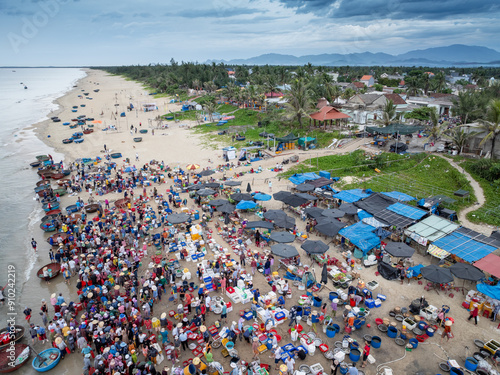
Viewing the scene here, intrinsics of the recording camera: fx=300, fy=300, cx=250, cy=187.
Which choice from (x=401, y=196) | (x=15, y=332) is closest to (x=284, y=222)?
(x=401, y=196)

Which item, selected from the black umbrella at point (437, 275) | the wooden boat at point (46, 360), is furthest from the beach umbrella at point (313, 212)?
the wooden boat at point (46, 360)

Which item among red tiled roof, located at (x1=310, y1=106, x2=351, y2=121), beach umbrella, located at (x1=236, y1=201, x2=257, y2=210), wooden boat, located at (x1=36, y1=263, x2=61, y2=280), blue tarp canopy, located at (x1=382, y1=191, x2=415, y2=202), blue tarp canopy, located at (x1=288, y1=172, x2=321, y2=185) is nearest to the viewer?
wooden boat, located at (x1=36, y1=263, x2=61, y2=280)

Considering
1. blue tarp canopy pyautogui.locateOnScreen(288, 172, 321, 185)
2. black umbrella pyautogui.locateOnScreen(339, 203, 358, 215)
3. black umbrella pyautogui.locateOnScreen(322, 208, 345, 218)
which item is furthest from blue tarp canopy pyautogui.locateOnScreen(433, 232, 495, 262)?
blue tarp canopy pyautogui.locateOnScreen(288, 172, 321, 185)

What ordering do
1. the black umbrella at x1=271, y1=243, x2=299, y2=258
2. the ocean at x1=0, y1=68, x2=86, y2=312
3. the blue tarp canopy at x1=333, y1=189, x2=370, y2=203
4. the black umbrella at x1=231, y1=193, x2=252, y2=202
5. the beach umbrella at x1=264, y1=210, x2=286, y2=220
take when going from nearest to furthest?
the black umbrella at x1=271, y1=243, x2=299, y2=258
the ocean at x1=0, y1=68, x2=86, y2=312
the beach umbrella at x1=264, y1=210, x2=286, y2=220
the blue tarp canopy at x1=333, y1=189, x2=370, y2=203
the black umbrella at x1=231, y1=193, x2=252, y2=202

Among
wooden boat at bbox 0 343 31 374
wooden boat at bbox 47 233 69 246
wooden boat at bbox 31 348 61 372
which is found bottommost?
wooden boat at bbox 0 343 31 374

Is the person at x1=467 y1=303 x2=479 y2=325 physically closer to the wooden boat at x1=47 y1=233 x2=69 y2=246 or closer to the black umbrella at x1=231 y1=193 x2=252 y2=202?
the black umbrella at x1=231 y1=193 x2=252 y2=202

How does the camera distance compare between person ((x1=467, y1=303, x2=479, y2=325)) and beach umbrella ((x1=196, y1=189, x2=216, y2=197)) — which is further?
beach umbrella ((x1=196, y1=189, x2=216, y2=197))

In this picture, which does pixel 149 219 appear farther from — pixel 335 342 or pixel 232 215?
pixel 335 342
